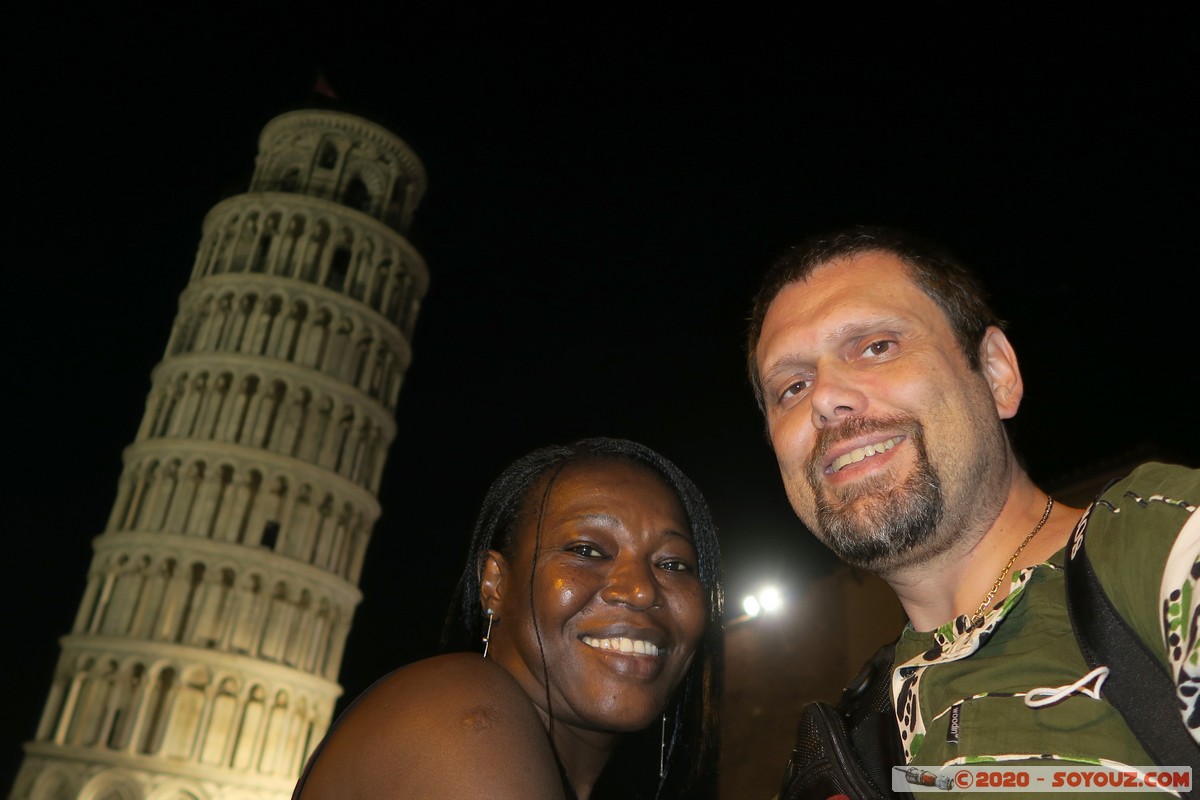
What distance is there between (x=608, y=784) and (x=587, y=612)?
2.29 feet

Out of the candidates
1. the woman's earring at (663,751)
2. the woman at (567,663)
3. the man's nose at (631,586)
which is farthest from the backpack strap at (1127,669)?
the woman's earring at (663,751)

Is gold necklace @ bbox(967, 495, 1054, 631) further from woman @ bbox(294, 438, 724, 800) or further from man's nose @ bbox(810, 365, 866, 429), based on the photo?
woman @ bbox(294, 438, 724, 800)

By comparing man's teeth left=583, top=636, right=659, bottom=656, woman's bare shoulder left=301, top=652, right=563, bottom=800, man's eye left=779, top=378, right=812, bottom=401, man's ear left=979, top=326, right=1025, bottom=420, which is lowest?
woman's bare shoulder left=301, top=652, right=563, bottom=800

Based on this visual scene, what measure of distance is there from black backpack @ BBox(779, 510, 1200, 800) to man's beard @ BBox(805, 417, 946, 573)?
272mm

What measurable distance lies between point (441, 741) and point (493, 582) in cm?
115

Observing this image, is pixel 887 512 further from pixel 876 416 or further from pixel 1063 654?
pixel 1063 654

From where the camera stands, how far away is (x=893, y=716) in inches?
75.9

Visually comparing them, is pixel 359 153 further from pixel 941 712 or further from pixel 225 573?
pixel 941 712

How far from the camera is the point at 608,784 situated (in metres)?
2.88

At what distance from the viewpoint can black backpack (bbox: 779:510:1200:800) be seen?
4.41 feet

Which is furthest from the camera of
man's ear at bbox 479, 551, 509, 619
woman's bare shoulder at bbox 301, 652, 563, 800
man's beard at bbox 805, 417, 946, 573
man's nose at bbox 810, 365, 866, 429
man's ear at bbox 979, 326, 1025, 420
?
man's ear at bbox 479, 551, 509, 619

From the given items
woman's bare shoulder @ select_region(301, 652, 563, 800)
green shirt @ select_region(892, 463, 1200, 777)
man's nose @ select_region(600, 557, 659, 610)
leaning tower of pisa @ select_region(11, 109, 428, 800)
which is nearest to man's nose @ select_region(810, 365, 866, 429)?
green shirt @ select_region(892, 463, 1200, 777)

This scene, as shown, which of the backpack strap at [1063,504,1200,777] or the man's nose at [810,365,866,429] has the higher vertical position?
the man's nose at [810,365,866,429]

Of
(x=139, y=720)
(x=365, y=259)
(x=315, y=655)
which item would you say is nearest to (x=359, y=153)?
(x=365, y=259)
